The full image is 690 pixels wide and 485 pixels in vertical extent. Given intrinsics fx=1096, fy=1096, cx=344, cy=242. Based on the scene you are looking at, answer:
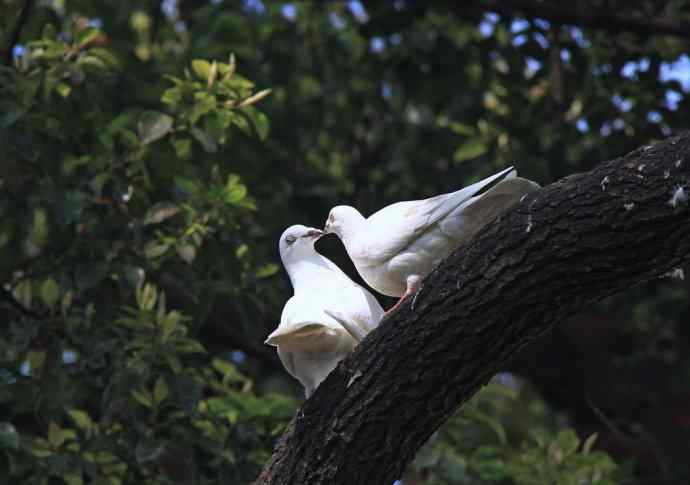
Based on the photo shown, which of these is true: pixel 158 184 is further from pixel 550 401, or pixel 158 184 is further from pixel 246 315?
pixel 550 401

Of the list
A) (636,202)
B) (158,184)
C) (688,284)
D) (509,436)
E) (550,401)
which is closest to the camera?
(636,202)

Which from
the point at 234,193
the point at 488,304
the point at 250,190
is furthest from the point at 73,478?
the point at 250,190

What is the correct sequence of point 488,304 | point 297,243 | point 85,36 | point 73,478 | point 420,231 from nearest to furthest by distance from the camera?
point 488,304
point 420,231
point 297,243
point 73,478
point 85,36

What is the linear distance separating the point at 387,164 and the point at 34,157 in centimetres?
374

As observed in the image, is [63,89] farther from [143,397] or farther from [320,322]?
[320,322]

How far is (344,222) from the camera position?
380 centimetres

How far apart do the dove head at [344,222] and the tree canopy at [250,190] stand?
1141 mm

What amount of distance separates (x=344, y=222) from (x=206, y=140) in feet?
4.57

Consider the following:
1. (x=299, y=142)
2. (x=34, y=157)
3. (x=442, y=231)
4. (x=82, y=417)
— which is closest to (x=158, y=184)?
(x=34, y=157)

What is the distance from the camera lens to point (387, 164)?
27.1 feet

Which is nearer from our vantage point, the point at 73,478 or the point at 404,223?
the point at 404,223

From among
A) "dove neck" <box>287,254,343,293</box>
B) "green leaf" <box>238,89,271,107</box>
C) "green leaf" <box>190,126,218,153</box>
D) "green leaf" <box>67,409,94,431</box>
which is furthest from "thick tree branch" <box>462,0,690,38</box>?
"green leaf" <box>67,409,94,431</box>

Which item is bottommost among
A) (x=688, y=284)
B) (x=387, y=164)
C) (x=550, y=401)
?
(x=550, y=401)

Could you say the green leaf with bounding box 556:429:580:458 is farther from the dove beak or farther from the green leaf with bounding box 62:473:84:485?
the green leaf with bounding box 62:473:84:485
